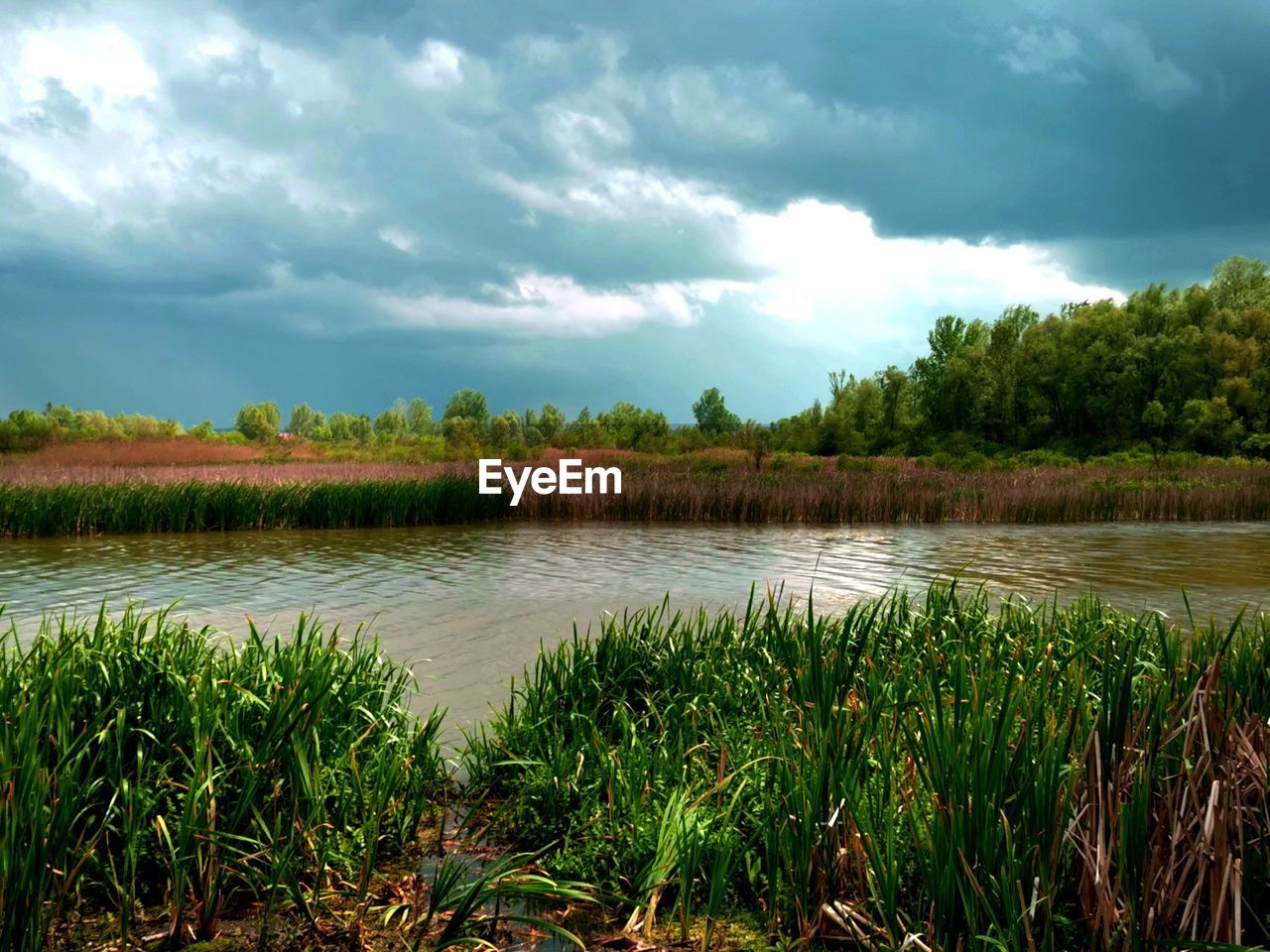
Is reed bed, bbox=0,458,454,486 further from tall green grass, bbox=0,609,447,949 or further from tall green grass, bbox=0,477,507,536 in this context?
tall green grass, bbox=0,609,447,949

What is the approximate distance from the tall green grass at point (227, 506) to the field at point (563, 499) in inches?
1.0

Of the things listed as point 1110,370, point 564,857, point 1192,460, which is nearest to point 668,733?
point 564,857

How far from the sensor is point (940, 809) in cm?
269

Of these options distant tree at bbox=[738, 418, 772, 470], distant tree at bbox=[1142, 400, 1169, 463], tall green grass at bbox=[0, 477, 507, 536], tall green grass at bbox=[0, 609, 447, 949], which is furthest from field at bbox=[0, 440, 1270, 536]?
distant tree at bbox=[1142, 400, 1169, 463]

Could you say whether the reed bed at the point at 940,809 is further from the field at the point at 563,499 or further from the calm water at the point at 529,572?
the field at the point at 563,499

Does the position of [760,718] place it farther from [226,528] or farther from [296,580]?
[226,528]

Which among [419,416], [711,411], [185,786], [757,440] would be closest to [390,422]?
[419,416]

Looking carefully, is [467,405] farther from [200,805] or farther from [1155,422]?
[200,805]

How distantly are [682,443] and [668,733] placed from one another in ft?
125

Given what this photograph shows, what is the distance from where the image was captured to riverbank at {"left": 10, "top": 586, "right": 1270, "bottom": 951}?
259cm

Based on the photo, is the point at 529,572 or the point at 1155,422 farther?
the point at 1155,422

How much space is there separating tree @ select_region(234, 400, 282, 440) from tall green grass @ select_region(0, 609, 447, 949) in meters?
79.9

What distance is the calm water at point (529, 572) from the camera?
29.7 feet

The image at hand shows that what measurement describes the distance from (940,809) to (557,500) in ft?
66.3
